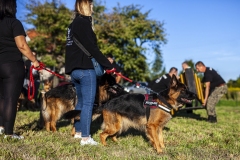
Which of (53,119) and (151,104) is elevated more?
(151,104)

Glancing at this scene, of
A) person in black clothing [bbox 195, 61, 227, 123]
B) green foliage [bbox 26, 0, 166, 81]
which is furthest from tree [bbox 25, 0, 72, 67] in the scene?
person in black clothing [bbox 195, 61, 227, 123]

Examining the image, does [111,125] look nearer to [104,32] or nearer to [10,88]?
[10,88]

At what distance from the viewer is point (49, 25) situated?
1272 inches

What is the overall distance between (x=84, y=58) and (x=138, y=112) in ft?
4.64

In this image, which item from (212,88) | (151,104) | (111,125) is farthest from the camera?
(212,88)

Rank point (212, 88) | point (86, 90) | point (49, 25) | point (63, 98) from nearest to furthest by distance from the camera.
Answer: point (86, 90) → point (63, 98) → point (212, 88) → point (49, 25)

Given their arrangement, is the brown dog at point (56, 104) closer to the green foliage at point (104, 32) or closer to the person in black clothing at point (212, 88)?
the person in black clothing at point (212, 88)

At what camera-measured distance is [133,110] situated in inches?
220

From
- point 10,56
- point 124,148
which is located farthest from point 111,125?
point 10,56

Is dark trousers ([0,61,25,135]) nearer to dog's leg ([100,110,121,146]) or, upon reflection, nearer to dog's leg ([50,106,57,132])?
dog's leg ([100,110,121,146])

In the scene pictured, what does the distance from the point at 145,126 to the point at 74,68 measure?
1646 millimetres

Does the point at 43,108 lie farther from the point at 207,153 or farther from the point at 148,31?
the point at 148,31

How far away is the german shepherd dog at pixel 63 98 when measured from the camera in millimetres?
6789

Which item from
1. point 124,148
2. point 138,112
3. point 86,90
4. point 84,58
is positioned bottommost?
point 124,148
